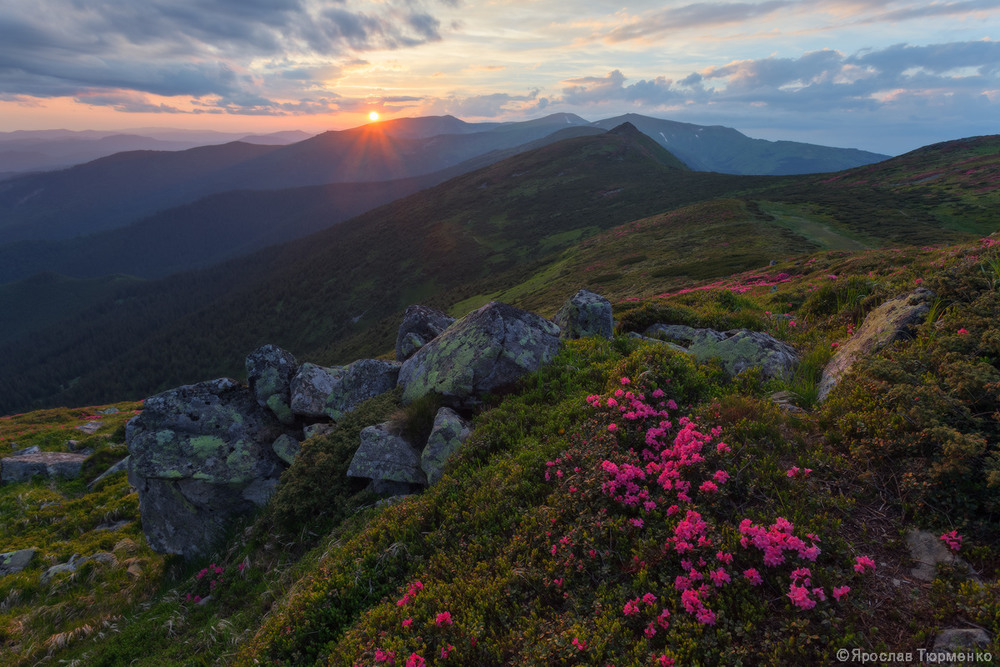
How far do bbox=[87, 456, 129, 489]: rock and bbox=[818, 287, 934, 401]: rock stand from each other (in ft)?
102

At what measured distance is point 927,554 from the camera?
201 inches

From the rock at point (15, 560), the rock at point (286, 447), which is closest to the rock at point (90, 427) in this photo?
the rock at point (15, 560)

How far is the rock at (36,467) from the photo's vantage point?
23438 millimetres

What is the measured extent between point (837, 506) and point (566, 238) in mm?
134225

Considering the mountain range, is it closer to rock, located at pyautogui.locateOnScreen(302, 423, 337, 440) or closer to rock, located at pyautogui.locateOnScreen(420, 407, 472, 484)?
rock, located at pyautogui.locateOnScreen(302, 423, 337, 440)

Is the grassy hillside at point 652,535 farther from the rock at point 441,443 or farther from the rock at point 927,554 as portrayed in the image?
the rock at point 441,443

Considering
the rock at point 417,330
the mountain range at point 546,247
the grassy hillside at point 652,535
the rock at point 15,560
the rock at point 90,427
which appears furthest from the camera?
the mountain range at point 546,247

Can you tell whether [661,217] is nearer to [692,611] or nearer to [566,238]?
[566,238]

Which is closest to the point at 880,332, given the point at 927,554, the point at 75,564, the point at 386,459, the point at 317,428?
the point at 927,554

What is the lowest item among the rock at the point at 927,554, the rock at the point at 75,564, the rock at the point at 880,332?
the rock at the point at 75,564

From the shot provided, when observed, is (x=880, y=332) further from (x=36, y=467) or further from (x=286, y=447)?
(x=36, y=467)

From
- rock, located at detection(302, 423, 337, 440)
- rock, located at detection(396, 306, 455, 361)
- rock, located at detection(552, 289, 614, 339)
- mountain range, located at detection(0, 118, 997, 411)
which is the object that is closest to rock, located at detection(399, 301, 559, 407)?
rock, located at detection(552, 289, 614, 339)

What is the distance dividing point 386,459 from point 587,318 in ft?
29.1

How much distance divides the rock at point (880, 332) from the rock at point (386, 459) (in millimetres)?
8884
